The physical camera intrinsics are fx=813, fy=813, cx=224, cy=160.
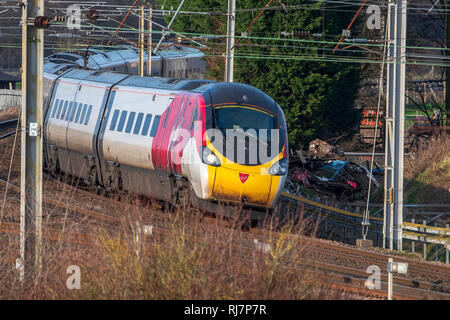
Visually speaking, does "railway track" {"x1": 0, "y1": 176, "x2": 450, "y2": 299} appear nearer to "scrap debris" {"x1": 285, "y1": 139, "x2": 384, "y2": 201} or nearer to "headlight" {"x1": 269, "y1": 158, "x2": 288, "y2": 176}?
"headlight" {"x1": 269, "y1": 158, "x2": 288, "y2": 176}

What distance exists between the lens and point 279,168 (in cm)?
1617

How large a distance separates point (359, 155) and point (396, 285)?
26.1 m

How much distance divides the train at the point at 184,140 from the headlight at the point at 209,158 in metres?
0.02

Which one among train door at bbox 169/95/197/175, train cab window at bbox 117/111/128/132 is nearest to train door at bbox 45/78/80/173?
train cab window at bbox 117/111/128/132

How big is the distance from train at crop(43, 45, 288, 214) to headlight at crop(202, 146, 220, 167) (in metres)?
0.02

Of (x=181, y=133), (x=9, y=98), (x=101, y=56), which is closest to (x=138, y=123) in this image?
(x=181, y=133)

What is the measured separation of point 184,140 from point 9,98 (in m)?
39.4

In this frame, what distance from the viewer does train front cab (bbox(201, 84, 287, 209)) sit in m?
15.6

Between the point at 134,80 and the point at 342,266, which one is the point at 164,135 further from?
the point at 342,266

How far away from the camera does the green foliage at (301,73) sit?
1481 inches

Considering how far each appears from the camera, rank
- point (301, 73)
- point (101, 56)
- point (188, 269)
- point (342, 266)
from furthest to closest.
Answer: point (101, 56) < point (301, 73) < point (342, 266) < point (188, 269)

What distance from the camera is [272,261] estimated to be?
28.5ft

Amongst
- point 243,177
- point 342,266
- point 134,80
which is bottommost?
point 342,266
